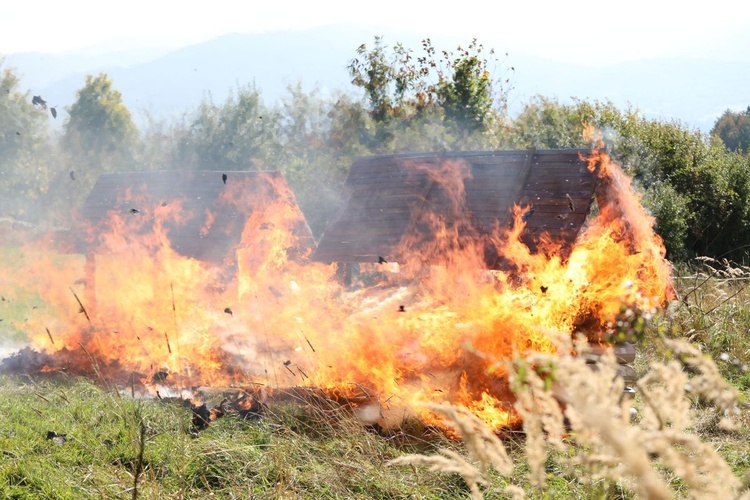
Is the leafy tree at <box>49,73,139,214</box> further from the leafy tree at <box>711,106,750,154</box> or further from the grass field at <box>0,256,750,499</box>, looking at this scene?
the leafy tree at <box>711,106,750,154</box>

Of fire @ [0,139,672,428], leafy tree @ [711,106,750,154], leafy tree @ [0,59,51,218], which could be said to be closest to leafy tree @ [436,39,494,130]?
fire @ [0,139,672,428]

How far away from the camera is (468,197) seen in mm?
9516

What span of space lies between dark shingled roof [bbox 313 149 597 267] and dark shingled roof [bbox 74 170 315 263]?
1814 millimetres

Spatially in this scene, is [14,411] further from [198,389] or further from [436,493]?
[436,493]

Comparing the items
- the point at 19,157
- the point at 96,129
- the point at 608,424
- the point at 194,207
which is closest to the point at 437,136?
the point at 194,207

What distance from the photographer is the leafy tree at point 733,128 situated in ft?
126

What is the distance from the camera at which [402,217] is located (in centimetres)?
988

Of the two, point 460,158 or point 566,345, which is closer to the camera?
point 566,345

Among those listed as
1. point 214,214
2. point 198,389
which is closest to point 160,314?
point 214,214

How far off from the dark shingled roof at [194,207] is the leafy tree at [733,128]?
33154 millimetres

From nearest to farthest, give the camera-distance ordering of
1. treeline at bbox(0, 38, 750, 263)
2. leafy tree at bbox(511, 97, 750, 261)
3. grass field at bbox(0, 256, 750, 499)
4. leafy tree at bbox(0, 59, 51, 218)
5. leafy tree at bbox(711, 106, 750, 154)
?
grass field at bbox(0, 256, 750, 499), leafy tree at bbox(511, 97, 750, 261), treeline at bbox(0, 38, 750, 263), leafy tree at bbox(0, 59, 51, 218), leafy tree at bbox(711, 106, 750, 154)

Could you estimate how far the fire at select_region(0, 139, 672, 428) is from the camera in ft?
25.0

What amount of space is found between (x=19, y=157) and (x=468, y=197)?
28.9 metres

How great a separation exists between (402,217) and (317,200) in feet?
30.9
